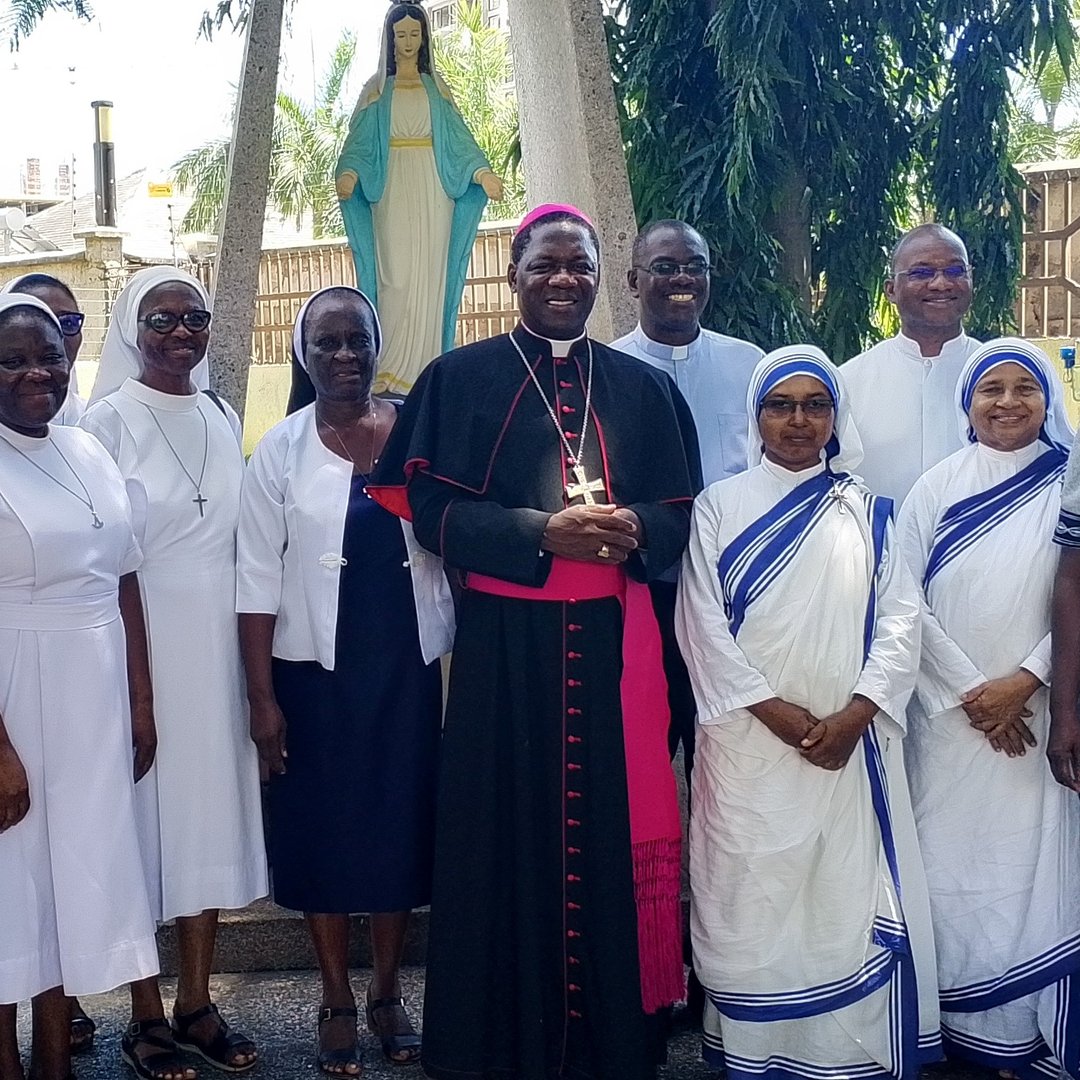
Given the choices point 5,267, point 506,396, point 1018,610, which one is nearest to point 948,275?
point 1018,610

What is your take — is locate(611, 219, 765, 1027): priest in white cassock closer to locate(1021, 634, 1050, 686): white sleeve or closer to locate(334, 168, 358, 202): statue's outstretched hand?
locate(1021, 634, 1050, 686): white sleeve

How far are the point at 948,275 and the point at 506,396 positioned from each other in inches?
65.4

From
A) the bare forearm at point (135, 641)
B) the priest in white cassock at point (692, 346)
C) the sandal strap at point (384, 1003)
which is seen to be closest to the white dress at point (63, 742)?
the bare forearm at point (135, 641)

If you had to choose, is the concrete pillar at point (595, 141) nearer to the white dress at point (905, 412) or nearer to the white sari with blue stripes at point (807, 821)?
the white dress at point (905, 412)

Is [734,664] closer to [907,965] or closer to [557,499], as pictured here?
[557,499]

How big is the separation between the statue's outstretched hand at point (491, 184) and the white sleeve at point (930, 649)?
2.52 meters

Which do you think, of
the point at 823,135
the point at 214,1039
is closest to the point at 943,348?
the point at 214,1039

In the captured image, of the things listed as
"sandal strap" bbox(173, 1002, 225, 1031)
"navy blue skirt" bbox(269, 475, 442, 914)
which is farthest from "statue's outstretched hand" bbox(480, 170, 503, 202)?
"sandal strap" bbox(173, 1002, 225, 1031)

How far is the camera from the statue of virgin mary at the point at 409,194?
5629 mm

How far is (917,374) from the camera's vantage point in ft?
15.1

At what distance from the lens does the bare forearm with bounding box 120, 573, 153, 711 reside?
12.1ft

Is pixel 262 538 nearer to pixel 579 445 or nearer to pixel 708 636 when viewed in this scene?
pixel 579 445

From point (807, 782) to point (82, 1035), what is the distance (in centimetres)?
222

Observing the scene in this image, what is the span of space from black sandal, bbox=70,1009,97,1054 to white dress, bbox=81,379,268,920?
52 cm
